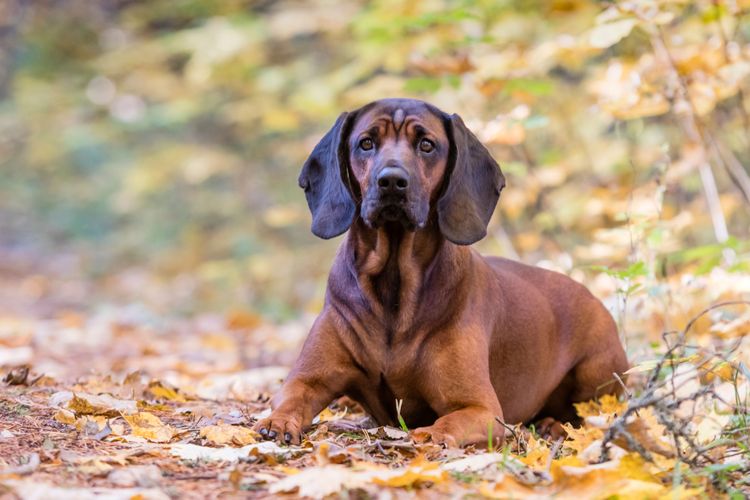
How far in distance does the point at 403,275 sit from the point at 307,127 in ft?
25.1

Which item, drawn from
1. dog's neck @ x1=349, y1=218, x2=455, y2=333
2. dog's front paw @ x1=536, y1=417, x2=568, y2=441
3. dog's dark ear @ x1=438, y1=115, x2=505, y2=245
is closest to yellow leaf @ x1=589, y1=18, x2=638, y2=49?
dog's dark ear @ x1=438, y1=115, x2=505, y2=245

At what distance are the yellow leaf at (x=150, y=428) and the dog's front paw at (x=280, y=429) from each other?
0.31m

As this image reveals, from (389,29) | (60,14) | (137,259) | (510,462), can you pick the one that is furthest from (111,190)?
(510,462)

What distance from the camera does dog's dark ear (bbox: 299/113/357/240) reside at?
3.87 meters

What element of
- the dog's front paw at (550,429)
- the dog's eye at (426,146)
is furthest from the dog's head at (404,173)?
the dog's front paw at (550,429)

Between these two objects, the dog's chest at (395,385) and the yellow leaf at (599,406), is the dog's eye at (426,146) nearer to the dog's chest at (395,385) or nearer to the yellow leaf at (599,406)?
the dog's chest at (395,385)

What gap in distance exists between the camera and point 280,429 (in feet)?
11.0

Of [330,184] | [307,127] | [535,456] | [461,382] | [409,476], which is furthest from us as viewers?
[307,127]

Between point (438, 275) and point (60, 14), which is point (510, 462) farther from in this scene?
point (60, 14)

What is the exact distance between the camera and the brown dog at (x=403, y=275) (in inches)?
146

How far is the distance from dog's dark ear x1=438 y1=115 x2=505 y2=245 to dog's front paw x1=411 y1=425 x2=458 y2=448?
80 cm

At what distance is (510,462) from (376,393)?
1155mm

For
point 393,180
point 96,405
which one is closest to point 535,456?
point 393,180

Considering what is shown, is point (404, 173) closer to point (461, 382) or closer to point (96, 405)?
point (461, 382)
